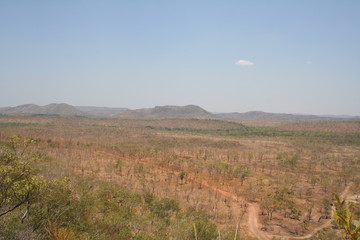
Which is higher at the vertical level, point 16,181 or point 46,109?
point 46,109

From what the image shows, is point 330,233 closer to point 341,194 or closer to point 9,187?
point 341,194

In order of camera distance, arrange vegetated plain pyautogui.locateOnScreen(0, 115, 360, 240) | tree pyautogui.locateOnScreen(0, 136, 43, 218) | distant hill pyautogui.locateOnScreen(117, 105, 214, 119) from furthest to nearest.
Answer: distant hill pyautogui.locateOnScreen(117, 105, 214, 119)
vegetated plain pyautogui.locateOnScreen(0, 115, 360, 240)
tree pyautogui.locateOnScreen(0, 136, 43, 218)

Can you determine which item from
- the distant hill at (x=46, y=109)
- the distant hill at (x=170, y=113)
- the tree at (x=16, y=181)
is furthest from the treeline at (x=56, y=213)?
the distant hill at (x=46, y=109)

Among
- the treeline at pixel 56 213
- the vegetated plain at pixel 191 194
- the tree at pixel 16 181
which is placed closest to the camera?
the tree at pixel 16 181

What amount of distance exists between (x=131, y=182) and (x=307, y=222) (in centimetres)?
1176

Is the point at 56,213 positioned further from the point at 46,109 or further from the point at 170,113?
the point at 46,109

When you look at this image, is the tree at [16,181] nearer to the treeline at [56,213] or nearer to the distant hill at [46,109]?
the treeline at [56,213]

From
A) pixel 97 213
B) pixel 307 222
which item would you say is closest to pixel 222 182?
pixel 307 222

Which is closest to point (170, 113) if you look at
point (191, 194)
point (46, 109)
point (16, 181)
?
point (46, 109)

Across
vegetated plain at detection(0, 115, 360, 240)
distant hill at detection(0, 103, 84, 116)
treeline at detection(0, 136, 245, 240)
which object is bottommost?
vegetated plain at detection(0, 115, 360, 240)

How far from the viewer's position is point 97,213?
9.23 m

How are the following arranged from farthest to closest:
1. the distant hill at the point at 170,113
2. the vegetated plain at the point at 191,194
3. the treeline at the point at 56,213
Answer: the distant hill at the point at 170,113, the vegetated plain at the point at 191,194, the treeline at the point at 56,213

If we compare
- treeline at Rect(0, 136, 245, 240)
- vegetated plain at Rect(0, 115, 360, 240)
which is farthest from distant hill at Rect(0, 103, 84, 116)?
treeline at Rect(0, 136, 245, 240)

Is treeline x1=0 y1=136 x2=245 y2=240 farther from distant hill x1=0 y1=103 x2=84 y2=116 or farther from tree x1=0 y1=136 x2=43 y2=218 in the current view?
distant hill x1=0 y1=103 x2=84 y2=116
